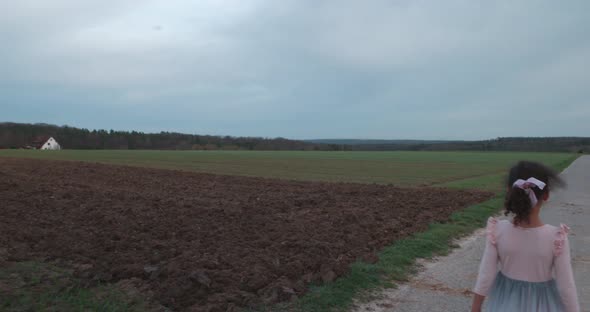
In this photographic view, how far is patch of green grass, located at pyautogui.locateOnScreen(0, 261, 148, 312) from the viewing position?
450cm

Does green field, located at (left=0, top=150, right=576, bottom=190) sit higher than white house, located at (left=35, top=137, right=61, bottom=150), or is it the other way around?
white house, located at (left=35, top=137, right=61, bottom=150)

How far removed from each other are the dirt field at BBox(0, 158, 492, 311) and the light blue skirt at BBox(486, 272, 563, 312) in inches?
105

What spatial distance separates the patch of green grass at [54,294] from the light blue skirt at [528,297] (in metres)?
3.40

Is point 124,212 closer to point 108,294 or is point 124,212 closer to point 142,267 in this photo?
point 142,267

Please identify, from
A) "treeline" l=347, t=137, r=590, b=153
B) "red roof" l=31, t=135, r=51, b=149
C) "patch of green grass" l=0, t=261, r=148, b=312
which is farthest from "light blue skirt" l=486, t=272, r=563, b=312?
"treeline" l=347, t=137, r=590, b=153

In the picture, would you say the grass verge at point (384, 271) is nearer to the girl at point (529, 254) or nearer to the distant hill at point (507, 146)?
the girl at point (529, 254)

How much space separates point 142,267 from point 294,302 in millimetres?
2219

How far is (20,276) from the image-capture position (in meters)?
5.41

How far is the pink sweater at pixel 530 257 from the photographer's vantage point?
266cm

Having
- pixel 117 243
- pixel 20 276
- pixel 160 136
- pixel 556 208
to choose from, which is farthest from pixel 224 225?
pixel 160 136

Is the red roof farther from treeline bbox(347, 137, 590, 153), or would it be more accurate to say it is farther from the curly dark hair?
the curly dark hair

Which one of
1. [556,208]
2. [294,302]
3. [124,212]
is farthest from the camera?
[556,208]

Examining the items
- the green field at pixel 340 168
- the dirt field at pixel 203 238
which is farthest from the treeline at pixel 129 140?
the dirt field at pixel 203 238

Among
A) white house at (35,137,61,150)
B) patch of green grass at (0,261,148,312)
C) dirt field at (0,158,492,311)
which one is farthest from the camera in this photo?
white house at (35,137,61,150)
